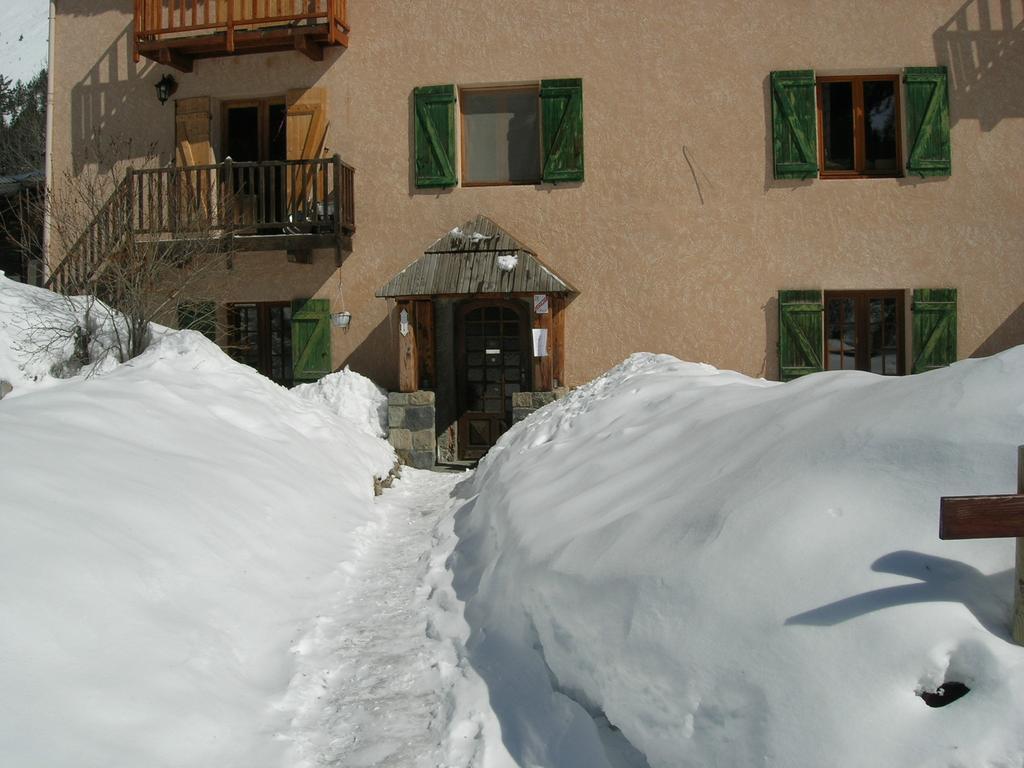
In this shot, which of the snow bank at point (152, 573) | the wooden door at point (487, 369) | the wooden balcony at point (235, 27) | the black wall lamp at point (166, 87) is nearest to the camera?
the snow bank at point (152, 573)

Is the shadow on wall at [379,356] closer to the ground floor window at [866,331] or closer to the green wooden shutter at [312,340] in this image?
the green wooden shutter at [312,340]

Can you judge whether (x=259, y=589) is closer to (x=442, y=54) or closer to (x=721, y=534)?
(x=721, y=534)

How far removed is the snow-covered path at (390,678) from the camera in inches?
132

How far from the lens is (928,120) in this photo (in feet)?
34.1

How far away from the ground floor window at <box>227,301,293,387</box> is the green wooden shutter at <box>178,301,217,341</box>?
0.25 metres

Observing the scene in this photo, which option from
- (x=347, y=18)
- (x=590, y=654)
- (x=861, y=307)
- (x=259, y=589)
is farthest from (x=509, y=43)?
(x=590, y=654)

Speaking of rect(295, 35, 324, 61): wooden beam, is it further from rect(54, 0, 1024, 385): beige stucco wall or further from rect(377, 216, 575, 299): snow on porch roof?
rect(377, 216, 575, 299): snow on porch roof

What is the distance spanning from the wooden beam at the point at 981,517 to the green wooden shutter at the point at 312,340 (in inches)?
377

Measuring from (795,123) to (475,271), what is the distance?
14.9 ft

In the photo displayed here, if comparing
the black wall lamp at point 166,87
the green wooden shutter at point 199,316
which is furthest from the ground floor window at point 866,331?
the black wall lamp at point 166,87

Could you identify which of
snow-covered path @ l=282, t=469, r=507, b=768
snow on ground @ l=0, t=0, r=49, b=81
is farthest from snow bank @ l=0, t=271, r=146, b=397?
snow on ground @ l=0, t=0, r=49, b=81

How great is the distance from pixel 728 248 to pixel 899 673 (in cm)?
884

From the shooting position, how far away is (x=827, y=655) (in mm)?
2547

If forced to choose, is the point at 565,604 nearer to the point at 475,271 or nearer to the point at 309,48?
the point at 475,271
